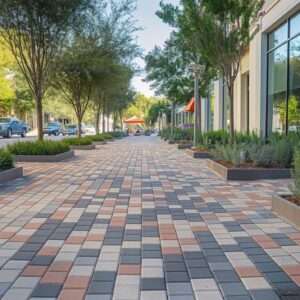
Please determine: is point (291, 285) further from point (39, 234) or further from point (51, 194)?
point (51, 194)

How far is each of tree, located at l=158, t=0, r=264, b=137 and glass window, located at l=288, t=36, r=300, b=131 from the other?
2049 millimetres

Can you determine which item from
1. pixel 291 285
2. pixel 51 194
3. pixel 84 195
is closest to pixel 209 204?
pixel 84 195

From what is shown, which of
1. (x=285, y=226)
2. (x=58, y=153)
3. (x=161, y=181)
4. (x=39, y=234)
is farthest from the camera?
(x=58, y=153)

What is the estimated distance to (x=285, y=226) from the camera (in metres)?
5.64

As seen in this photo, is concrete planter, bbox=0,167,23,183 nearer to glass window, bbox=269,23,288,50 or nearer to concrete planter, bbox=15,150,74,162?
concrete planter, bbox=15,150,74,162

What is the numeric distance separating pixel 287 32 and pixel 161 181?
26.7 feet

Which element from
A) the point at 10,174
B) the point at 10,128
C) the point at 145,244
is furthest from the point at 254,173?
the point at 10,128

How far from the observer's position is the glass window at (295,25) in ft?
46.0

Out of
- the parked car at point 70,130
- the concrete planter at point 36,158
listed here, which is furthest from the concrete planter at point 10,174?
the parked car at point 70,130

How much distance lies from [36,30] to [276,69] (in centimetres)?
845

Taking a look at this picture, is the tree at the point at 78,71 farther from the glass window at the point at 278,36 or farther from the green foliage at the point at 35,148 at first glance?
the glass window at the point at 278,36

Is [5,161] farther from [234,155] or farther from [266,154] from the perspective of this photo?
[266,154]

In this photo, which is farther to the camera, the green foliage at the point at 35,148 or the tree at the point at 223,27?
the green foliage at the point at 35,148

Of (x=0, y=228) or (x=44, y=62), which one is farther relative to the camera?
(x=44, y=62)
